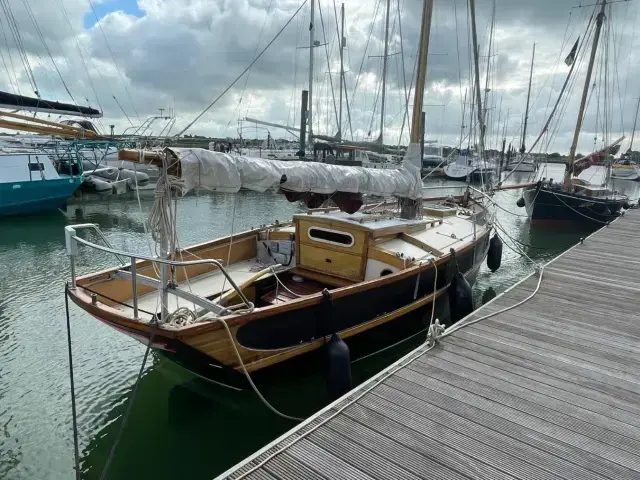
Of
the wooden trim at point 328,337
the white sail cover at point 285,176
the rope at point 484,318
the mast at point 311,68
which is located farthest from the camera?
the mast at point 311,68

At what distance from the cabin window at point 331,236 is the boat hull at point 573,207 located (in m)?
15.6

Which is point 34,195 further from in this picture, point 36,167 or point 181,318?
point 181,318

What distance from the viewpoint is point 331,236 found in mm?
7645

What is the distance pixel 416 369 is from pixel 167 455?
10.4 ft

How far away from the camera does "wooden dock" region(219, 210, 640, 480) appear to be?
3.53 metres

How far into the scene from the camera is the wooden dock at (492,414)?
3531mm

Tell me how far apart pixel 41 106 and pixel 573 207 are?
78.3 feet

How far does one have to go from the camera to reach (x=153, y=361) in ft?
23.6

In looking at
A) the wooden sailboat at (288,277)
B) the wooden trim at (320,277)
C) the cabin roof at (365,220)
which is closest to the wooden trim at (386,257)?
the wooden sailboat at (288,277)

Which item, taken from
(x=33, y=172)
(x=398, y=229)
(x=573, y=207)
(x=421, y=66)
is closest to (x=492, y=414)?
(x=398, y=229)

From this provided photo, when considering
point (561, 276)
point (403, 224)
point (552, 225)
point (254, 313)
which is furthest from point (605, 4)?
point (254, 313)

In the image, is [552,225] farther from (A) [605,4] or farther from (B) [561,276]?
(B) [561,276]

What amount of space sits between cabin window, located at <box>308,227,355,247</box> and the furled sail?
1629cm

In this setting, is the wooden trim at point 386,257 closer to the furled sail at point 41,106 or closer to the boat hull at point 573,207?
the boat hull at point 573,207
